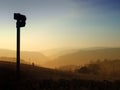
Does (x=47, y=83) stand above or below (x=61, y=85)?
above

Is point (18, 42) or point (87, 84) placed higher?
point (18, 42)

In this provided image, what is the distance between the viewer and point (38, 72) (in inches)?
1404

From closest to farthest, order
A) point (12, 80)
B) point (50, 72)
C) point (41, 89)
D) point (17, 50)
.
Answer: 1. point (41, 89)
2. point (12, 80)
3. point (17, 50)
4. point (50, 72)

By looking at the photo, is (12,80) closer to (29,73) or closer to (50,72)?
(29,73)

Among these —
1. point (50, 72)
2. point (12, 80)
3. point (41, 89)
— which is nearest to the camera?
point (41, 89)

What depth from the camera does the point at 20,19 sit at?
34.3 meters

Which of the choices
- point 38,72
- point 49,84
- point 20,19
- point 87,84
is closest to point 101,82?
point 87,84

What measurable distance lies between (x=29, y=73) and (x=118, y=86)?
8.33m

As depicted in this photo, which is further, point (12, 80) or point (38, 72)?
point (38, 72)

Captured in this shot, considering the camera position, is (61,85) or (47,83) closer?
(61,85)

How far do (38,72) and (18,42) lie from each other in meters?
3.53

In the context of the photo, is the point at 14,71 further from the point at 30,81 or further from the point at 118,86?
the point at 118,86

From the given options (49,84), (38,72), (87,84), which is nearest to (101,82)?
(87,84)

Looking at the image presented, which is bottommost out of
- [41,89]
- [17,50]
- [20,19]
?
[41,89]
